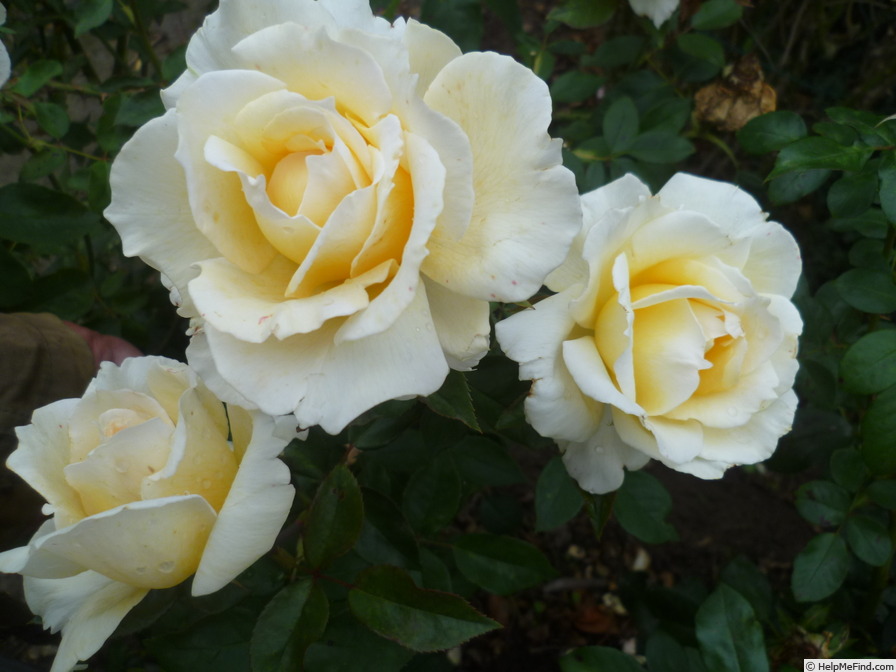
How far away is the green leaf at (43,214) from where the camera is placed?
3.88 feet

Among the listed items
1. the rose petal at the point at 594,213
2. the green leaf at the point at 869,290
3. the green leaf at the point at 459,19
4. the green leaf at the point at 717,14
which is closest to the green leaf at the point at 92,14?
the green leaf at the point at 459,19

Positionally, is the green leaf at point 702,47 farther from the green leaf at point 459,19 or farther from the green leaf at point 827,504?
the green leaf at point 827,504

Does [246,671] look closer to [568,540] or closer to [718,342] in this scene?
[718,342]

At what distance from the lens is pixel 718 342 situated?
0.73 metres

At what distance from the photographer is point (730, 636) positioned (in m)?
0.98

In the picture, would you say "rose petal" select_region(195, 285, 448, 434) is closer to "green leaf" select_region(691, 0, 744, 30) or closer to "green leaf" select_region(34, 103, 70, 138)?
"green leaf" select_region(34, 103, 70, 138)

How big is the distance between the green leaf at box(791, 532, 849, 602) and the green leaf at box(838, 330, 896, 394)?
373mm

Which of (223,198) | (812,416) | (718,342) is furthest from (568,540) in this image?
(223,198)

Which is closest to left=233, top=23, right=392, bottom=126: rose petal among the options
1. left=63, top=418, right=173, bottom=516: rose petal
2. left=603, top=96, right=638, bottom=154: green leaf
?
left=63, top=418, right=173, bottom=516: rose petal

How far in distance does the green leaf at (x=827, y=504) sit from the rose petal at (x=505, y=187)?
0.87 metres

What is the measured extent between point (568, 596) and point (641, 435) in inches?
54.5

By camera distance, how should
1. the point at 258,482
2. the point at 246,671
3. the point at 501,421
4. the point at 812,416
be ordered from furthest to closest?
the point at 812,416, the point at 246,671, the point at 501,421, the point at 258,482

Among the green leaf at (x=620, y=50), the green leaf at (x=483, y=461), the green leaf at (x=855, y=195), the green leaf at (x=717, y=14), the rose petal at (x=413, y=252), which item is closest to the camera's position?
the rose petal at (x=413, y=252)

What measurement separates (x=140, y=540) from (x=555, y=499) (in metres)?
0.70
